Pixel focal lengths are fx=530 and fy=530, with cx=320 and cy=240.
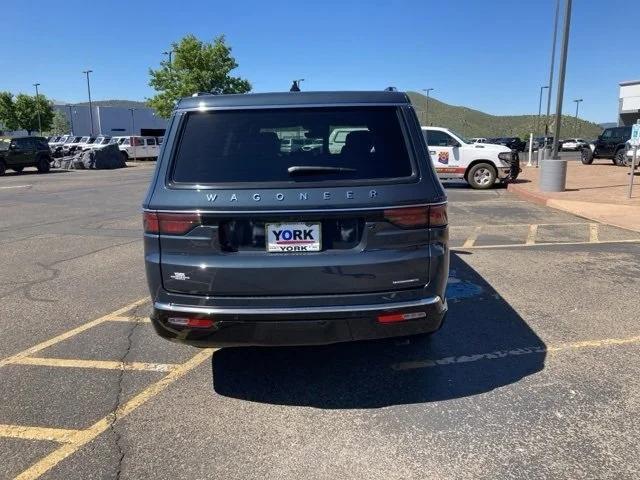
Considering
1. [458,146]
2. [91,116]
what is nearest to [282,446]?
[458,146]

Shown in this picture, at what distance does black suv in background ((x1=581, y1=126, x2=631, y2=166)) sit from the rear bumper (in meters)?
25.4

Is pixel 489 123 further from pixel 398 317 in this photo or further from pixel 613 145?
pixel 398 317

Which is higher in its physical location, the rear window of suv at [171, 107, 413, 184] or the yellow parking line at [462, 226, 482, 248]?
the rear window of suv at [171, 107, 413, 184]

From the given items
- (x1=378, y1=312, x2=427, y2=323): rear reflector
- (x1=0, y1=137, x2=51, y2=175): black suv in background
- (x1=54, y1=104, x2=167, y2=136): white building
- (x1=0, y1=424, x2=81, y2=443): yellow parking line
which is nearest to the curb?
(x1=378, y1=312, x2=427, y2=323): rear reflector

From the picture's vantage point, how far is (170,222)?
10.2 feet

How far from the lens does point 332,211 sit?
303 centimetres

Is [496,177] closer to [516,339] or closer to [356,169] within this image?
[516,339]

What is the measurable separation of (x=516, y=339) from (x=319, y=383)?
179cm

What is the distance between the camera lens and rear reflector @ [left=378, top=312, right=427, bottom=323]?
313 cm

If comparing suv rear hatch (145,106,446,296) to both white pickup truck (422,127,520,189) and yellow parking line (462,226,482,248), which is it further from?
white pickup truck (422,127,520,189)

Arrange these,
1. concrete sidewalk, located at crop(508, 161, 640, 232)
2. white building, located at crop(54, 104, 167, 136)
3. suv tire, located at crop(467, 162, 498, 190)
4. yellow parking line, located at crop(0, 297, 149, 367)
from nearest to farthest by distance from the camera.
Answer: yellow parking line, located at crop(0, 297, 149, 367), concrete sidewalk, located at crop(508, 161, 640, 232), suv tire, located at crop(467, 162, 498, 190), white building, located at crop(54, 104, 167, 136)

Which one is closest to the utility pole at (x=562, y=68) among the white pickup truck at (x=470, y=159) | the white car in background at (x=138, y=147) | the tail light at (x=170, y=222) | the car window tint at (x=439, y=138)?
the white pickup truck at (x=470, y=159)

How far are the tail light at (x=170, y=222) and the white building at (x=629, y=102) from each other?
5313cm

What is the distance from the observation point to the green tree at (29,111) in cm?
7575
